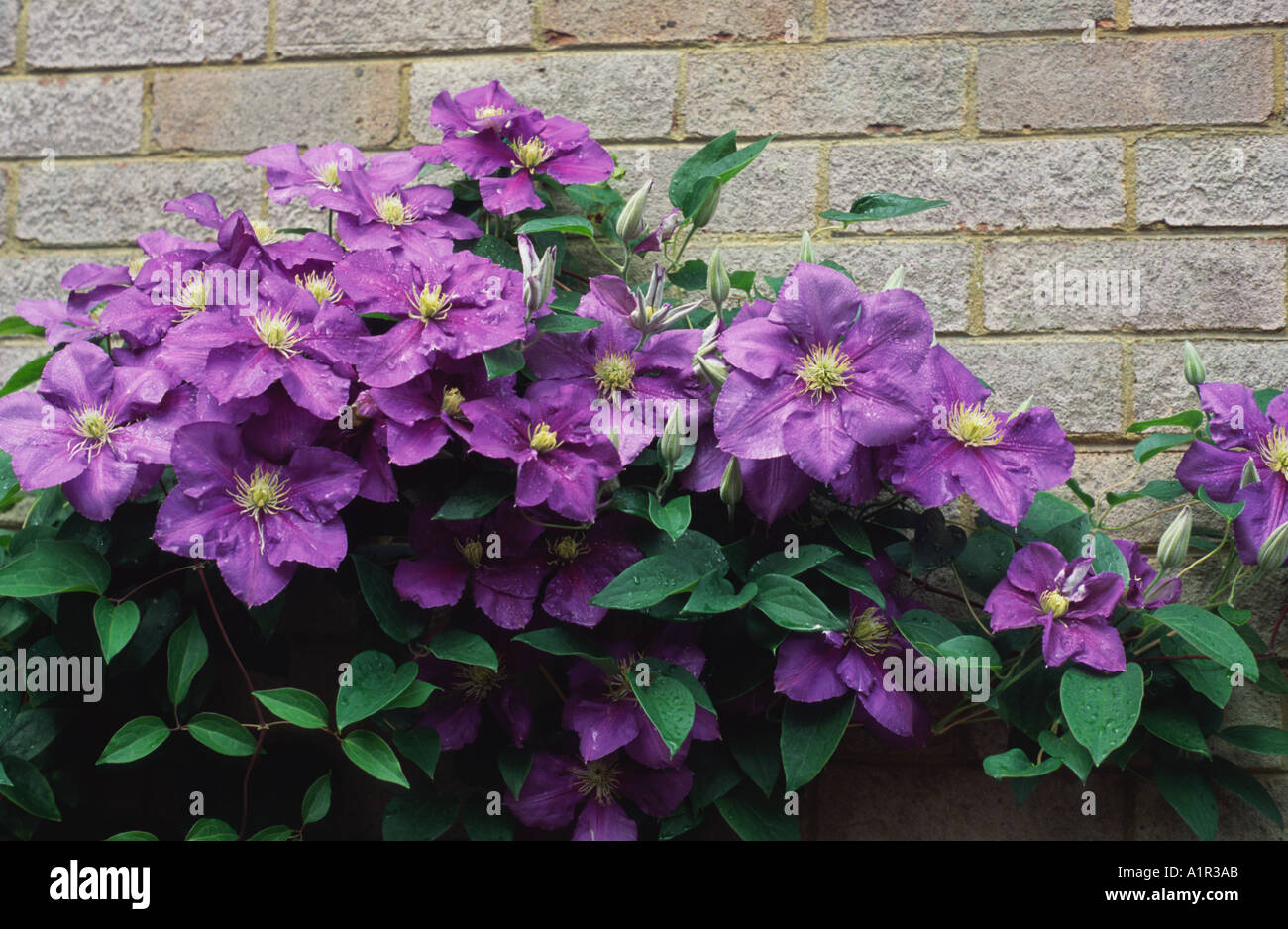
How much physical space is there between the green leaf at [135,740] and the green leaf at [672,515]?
525 millimetres

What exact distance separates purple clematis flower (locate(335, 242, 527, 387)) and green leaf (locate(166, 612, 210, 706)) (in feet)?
1.06

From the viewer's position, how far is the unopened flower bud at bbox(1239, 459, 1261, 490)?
1048 millimetres

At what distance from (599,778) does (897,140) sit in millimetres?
905

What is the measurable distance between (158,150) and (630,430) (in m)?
0.94

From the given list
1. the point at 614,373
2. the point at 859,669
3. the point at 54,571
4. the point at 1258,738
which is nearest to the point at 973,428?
the point at 859,669

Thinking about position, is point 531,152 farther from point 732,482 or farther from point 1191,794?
point 1191,794

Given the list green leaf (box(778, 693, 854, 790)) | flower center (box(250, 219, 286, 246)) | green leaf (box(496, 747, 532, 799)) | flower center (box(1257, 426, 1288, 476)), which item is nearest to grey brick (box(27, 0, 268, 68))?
flower center (box(250, 219, 286, 246))

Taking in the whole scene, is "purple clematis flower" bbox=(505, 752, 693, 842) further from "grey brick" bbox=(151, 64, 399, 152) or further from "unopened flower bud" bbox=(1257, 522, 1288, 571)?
"grey brick" bbox=(151, 64, 399, 152)

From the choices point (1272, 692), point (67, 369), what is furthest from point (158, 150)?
point (1272, 692)

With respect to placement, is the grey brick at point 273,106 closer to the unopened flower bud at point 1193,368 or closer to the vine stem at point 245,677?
the vine stem at point 245,677

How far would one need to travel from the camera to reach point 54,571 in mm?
990

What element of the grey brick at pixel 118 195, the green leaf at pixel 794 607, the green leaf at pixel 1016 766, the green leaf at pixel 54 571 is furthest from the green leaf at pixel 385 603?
the grey brick at pixel 118 195

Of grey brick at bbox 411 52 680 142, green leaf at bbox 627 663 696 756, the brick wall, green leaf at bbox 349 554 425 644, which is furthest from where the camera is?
grey brick at bbox 411 52 680 142
